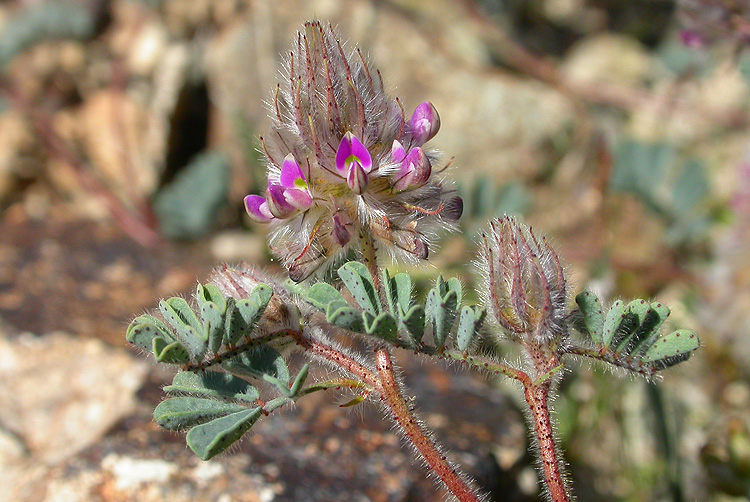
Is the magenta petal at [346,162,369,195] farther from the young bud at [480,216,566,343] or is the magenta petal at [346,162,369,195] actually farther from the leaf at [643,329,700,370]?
the leaf at [643,329,700,370]

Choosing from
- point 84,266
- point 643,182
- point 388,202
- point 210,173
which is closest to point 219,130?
point 210,173

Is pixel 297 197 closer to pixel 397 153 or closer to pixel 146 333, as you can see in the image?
pixel 397 153

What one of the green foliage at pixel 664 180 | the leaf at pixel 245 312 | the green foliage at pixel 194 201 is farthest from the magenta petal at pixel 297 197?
the green foliage at pixel 194 201

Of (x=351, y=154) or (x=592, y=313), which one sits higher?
(x=351, y=154)

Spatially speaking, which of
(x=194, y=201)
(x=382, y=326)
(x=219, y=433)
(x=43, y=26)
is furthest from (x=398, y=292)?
(x=43, y=26)

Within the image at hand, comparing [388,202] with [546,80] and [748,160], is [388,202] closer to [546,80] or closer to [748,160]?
[748,160]

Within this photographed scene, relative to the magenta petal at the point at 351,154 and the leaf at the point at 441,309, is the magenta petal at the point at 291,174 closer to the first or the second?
the magenta petal at the point at 351,154

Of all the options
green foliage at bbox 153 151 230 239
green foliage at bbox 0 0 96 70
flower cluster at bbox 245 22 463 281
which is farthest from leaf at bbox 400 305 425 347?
green foliage at bbox 0 0 96 70
